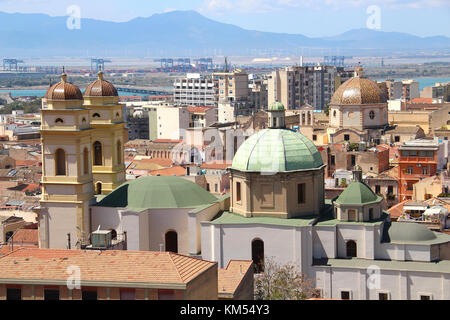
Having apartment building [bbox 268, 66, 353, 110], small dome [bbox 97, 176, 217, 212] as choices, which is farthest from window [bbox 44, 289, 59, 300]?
apartment building [bbox 268, 66, 353, 110]

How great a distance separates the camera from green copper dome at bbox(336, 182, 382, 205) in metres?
31.0

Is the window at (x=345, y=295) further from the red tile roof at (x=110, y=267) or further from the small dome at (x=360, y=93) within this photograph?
the small dome at (x=360, y=93)

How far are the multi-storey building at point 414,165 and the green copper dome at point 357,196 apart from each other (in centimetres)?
1705

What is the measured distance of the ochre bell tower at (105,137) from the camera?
36031mm

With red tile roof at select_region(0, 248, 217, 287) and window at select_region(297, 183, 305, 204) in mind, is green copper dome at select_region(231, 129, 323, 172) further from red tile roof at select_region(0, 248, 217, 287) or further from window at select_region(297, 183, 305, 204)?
red tile roof at select_region(0, 248, 217, 287)

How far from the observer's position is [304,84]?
373 feet

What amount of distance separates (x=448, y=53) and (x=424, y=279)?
4066 inches

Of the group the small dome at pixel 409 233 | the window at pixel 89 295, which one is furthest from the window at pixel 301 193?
the window at pixel 89 295

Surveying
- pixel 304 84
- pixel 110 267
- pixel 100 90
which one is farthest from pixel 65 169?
pixel 304 84

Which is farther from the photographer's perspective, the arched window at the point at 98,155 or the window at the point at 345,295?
the arched window at the point at 98,155

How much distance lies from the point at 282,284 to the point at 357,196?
5.52m

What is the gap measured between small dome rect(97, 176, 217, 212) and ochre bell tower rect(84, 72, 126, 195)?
2.57 meters
